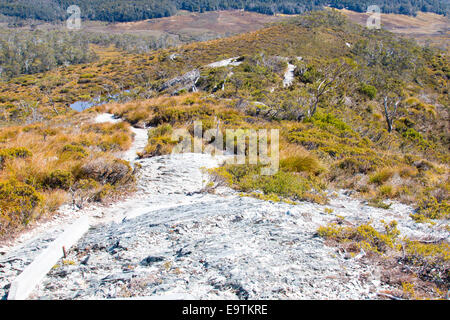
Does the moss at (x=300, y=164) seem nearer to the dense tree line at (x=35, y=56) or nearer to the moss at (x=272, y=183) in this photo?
the moss at (x=272, y=183)

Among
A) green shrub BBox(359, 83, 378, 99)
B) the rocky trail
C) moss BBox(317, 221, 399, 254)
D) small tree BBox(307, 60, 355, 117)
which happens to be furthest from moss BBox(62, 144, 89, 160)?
green shrub BBox(359, 83, 378, 99)

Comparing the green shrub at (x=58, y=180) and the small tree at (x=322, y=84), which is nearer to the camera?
the green shrub at (x=58, y=180)

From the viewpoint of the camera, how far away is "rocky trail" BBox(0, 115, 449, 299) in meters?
2.23

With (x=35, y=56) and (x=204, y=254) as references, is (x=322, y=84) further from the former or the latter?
(x=35, y=56)

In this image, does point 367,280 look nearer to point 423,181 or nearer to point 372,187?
point 372,187

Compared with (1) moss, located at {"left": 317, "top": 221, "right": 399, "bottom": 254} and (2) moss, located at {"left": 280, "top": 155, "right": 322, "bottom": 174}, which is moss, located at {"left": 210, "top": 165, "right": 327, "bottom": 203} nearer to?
(2) moss, located at {"left": 280, "top": 155, "right": 322, "bottom": 174}

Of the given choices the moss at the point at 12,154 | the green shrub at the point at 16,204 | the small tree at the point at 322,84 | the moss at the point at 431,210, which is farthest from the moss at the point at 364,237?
the small tree at the point at 322,84

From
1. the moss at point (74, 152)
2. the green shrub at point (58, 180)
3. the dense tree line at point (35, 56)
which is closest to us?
the green shrub at point (58, 180)

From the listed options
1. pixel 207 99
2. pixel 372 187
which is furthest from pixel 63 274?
pixel 207 99

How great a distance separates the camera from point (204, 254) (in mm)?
2760

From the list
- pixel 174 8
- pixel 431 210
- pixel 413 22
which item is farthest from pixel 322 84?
pixel 174 8

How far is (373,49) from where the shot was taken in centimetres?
3953

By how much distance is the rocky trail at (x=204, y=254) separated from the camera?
2.23 m

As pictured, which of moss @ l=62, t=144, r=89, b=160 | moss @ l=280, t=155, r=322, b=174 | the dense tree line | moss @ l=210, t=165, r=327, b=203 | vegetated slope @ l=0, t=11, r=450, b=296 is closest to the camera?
vegetated slope @ l=0, t=11, r=450, b=296
